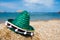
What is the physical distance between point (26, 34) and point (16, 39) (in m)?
0.37

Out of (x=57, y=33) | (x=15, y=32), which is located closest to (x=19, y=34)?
(x=15, y=32)

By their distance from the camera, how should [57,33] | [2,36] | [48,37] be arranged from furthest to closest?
[57,33] → [48,37] → [2,36]

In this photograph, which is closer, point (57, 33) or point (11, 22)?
point (11, 22)

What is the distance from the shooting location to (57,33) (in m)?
8.20

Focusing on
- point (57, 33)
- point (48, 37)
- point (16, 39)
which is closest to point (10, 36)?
point (16, 39)

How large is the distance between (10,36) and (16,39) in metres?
0.20

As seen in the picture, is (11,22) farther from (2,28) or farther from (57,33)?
(57,33)

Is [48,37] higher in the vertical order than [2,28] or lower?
lower

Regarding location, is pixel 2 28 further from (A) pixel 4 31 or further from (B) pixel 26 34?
(B) pixel 26 34

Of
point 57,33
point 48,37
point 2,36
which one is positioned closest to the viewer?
point 2,36

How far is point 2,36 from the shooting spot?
604 centimetres

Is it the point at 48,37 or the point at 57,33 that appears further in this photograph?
the point at 57,33

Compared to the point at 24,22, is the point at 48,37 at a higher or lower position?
lower

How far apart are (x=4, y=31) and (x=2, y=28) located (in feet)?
0.60
